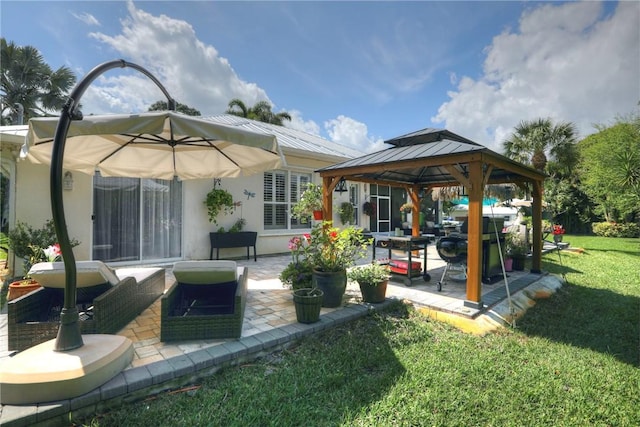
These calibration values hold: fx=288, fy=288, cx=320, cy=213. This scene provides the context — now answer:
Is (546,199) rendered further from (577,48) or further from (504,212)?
(577,48)

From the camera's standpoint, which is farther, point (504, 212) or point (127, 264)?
point (504, 212)

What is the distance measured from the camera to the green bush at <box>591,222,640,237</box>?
16562 millimetres

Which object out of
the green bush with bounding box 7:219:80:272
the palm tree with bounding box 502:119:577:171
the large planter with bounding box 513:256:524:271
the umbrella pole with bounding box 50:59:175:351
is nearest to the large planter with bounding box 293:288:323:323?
the umbrella pole with bounding box 50:59:175:351

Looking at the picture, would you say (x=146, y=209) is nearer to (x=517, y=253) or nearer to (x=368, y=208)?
(x=368, y=208)

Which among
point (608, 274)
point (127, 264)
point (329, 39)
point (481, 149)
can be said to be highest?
point (329, 39)

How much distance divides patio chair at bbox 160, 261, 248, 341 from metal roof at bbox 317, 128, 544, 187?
3.18m

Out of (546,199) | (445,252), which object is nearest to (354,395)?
(445,252)

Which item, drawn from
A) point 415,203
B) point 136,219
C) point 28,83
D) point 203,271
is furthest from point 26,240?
point 28,83

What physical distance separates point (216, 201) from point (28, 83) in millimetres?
16269

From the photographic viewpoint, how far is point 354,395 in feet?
8.25

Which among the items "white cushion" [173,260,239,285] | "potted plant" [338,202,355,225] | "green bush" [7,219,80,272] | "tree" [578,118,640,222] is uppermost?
"tree" [578,118,640,222]

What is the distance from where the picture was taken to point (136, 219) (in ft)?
23.1

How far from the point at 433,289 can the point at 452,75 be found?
747 cm

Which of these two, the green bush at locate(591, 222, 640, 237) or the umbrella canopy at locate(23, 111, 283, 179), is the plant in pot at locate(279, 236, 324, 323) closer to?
the umbrella canopy at locate(23, 111, 283, 179)
